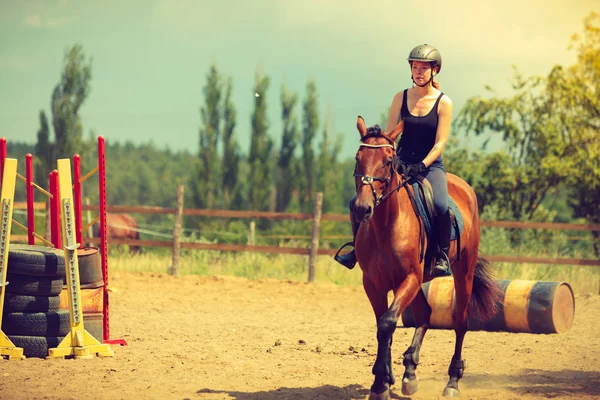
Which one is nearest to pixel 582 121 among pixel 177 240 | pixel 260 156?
pixel 177 240

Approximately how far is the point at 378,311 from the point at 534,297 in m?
4.13

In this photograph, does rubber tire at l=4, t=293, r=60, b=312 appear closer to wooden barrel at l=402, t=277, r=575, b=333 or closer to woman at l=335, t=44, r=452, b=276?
woman at l=335, t=44, r=452, b=276

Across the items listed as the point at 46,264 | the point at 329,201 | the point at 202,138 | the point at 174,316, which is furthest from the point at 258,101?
the point at 46,264

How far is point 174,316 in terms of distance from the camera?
10.9m

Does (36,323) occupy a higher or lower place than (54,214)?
lower

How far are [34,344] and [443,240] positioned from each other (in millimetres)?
3967

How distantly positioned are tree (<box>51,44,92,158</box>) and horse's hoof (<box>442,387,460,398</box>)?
100 feet

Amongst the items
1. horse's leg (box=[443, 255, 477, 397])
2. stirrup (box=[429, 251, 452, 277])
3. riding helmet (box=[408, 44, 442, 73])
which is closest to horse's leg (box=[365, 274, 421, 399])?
stirrup (box=[429, 251, 452, 277])

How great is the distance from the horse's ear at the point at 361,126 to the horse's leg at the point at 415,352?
5.77 ft

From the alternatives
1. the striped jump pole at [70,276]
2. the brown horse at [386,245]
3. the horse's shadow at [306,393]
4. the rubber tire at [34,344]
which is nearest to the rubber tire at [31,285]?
the striped jump pole at [70,276]

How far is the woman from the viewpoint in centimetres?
615

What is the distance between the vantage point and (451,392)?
20.2 feet

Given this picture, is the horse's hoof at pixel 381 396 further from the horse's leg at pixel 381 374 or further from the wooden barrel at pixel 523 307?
the wooden barrel at pixel 523 307

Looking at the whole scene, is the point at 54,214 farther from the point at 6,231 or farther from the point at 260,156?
the point at 260,156
